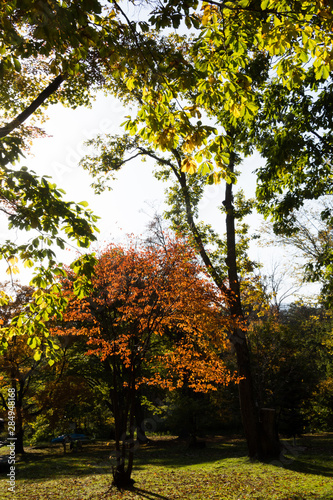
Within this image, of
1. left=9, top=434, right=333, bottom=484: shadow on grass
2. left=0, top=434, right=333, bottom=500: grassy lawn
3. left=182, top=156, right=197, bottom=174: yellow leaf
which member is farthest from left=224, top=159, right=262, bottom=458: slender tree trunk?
left=182, top=156, right=197, bottom=174: yellow leaf

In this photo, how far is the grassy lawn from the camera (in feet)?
24.2

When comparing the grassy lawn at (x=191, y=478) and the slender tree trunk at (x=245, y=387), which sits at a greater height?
the slender tree trunk at (x=245, y=387)

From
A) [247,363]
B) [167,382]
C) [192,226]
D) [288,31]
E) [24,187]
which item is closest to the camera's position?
[288,31]

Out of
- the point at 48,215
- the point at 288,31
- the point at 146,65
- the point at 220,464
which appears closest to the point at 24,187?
the point at 48,215

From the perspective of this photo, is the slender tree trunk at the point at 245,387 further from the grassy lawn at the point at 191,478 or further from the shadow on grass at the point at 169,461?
the shadow on grass at the point at 169,461

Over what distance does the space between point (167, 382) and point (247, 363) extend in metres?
3.14

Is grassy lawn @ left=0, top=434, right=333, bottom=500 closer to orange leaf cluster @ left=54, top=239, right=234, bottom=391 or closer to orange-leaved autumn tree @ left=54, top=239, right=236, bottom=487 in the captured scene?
orange-leaved autumn tree @ left=54, top=239, right=236, bottom=487

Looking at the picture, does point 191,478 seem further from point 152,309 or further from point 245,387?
point 152,309

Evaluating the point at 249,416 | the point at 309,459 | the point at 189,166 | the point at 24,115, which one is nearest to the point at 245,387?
the point at 249,416

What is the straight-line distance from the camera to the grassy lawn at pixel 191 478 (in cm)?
739

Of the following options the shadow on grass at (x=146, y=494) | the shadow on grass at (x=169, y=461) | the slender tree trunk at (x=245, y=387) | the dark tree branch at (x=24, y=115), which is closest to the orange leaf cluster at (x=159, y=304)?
the slender tree trunk at (x=245, y=387)

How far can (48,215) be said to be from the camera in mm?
3803

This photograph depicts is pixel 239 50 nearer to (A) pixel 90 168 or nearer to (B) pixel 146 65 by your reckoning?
(B) pixel 146 65

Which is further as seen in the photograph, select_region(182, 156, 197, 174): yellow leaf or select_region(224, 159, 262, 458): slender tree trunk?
select_region(224, 159, 262, 458): slender tree trunk
